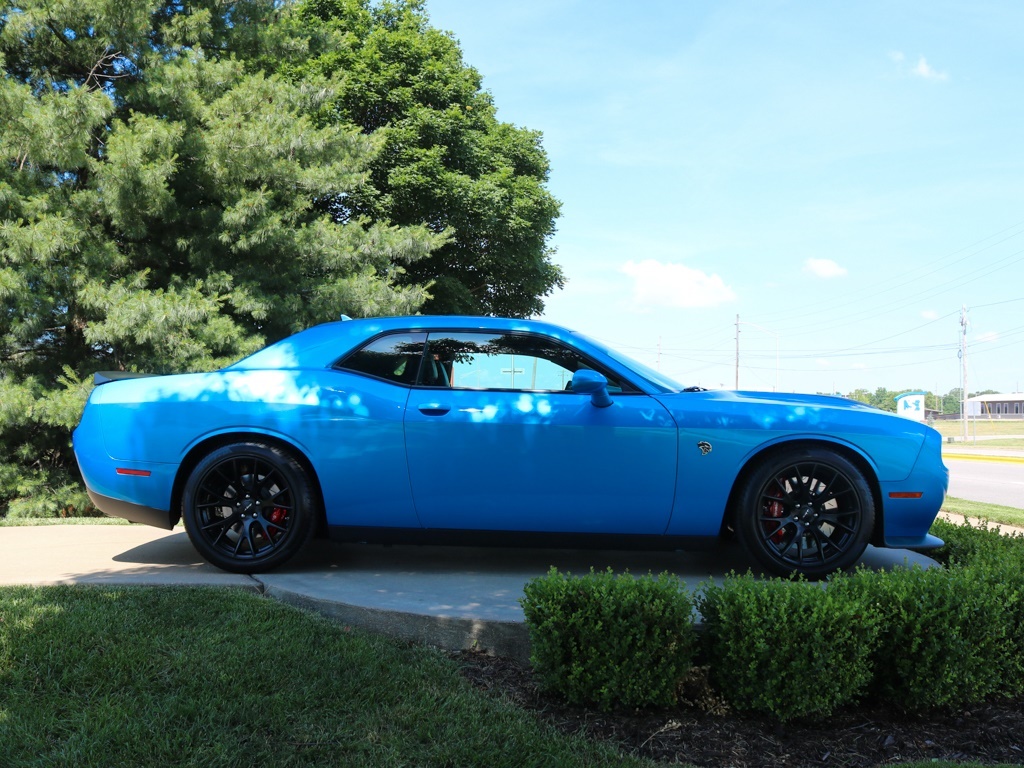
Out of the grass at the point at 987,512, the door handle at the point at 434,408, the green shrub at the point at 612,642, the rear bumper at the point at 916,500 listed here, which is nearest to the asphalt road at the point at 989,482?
the grass at the point at 987,512

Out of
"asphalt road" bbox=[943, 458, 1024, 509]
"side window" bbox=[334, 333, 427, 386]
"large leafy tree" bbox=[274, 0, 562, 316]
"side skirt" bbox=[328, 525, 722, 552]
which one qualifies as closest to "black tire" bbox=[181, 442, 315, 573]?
"side skirt" bbox=[328, 525, 722, 552]

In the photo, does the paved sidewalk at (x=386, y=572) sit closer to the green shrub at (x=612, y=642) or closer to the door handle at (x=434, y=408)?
the green shrub at (x=612, y=642)

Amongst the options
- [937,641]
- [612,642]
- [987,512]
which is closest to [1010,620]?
[937,641]

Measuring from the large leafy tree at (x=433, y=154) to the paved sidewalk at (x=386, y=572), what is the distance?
16631 mm

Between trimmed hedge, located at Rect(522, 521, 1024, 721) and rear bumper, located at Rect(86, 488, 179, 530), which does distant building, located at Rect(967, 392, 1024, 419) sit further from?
rear bumper, located at Rect(86, 488, 179, 530)

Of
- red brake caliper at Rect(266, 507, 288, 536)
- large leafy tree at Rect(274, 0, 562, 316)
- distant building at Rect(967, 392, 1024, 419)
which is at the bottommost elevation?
red brake caliper at Rect(266, 507, 288, 536)

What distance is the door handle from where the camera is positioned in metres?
4.59

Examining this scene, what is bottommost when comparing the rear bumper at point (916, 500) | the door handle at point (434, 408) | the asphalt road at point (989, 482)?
the asphalt road at point (989, 482)

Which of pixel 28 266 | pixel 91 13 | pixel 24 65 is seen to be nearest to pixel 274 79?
pixel 91 13

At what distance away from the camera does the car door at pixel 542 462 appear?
452 centimetres

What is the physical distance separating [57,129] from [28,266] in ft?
7.37

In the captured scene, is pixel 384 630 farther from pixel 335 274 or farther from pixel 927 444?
pixel 335 274

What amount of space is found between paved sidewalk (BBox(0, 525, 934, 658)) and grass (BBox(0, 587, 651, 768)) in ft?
0.62

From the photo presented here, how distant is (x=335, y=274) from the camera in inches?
672
